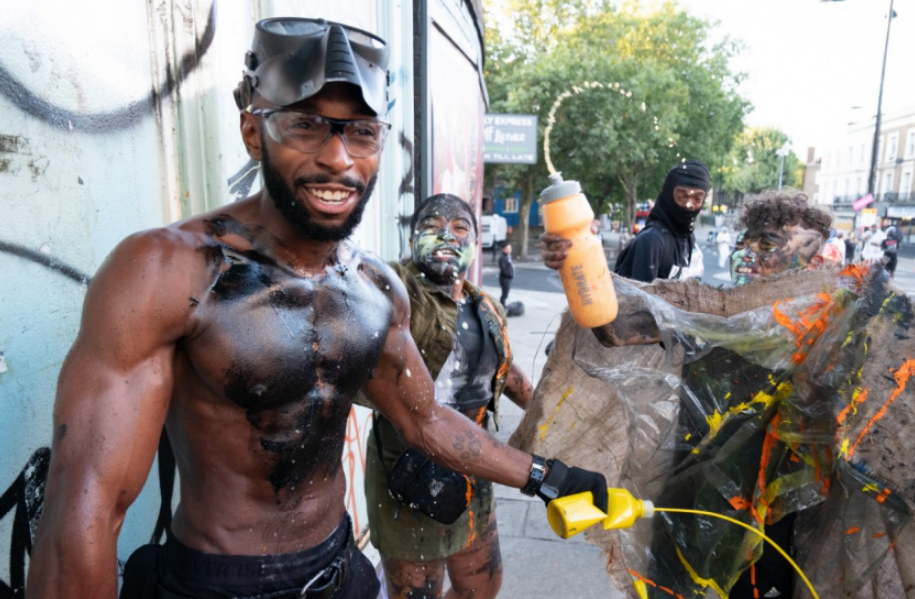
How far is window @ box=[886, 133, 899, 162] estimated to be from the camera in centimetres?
4414

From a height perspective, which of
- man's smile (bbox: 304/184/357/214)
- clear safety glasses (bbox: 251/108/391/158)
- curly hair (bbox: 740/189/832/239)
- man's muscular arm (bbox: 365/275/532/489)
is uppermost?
clear safety glasses (bbox: 251/108/391/158)

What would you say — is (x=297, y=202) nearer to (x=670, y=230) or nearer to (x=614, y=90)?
(x=670, y=230)

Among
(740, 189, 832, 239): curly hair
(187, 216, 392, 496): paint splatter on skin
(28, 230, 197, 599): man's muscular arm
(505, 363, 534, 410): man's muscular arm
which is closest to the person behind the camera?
(28, 230, 197, 599): man's muscular arm

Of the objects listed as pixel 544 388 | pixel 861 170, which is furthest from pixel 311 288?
pixel 861 170

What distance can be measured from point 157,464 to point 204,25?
139 cm

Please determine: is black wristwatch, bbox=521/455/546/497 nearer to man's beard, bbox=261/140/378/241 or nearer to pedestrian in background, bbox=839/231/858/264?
man's beard, bbox=261/140/378/241

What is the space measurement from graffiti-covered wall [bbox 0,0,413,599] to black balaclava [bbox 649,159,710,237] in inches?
87.4

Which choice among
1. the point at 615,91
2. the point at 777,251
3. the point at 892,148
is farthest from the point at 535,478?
the point at 892,148

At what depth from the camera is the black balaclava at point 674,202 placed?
3484 millimetres

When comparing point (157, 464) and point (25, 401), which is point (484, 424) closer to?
point (157, 464)

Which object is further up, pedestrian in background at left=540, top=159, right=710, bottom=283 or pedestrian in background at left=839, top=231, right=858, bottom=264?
pedestrian in background at left=540, top=159, right=710, bottom=283

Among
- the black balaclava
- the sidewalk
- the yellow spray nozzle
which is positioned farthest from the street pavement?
the yellow spray nozzle

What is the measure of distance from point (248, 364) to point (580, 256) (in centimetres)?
105

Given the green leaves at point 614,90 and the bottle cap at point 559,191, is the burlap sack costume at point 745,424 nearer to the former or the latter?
the bottle cap at point 559,191
